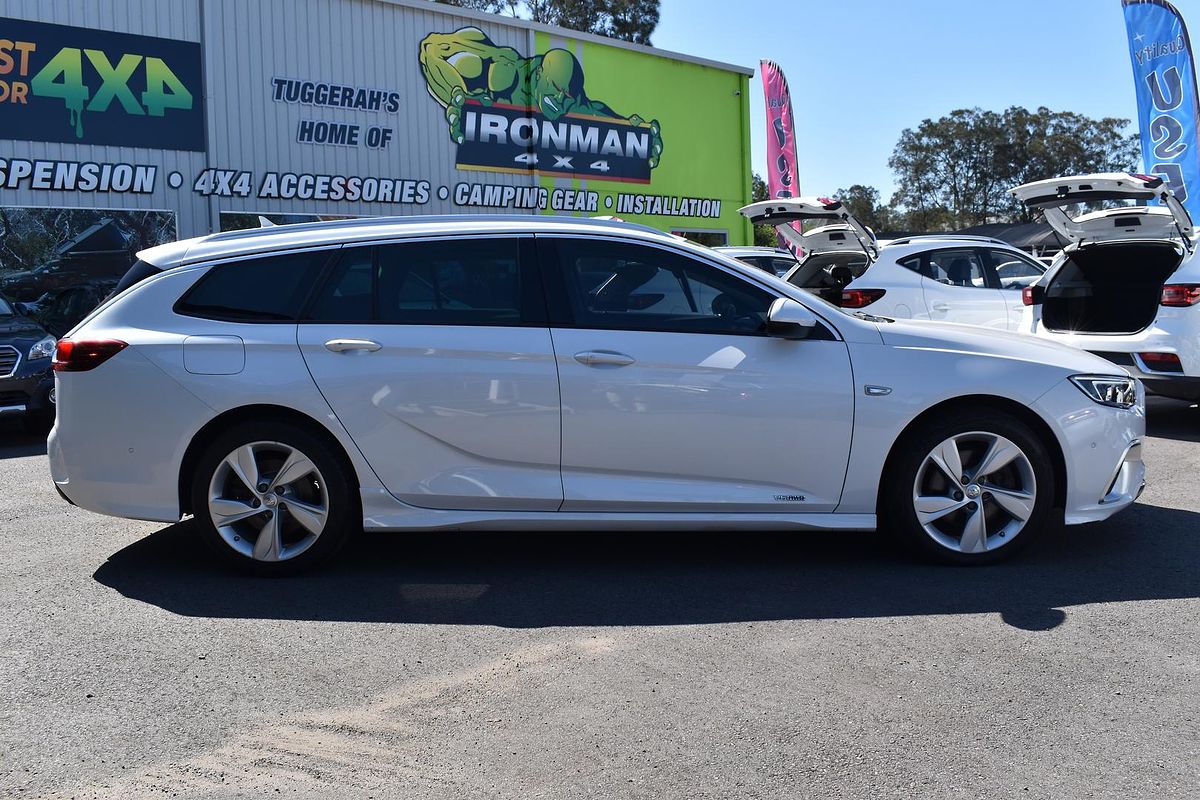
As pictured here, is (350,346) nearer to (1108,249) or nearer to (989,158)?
(1108,249)

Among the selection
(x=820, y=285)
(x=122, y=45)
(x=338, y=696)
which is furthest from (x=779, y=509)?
(x=122, y=45)

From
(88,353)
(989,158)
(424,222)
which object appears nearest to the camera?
(88,353)

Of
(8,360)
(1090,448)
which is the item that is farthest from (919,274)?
(8,360)

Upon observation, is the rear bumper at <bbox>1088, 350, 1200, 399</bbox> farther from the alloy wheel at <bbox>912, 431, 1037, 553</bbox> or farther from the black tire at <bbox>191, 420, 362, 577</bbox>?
the black tire at <bbox>191, 420, 362, 577</bbox>

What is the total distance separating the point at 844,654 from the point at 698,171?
19.9 m

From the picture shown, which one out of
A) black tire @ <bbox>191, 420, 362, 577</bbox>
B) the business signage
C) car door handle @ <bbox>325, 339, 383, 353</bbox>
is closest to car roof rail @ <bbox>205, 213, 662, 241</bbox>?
car door handle @ <bbox>325, 339, 383, 353</bbox>

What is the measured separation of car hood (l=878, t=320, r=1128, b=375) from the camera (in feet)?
16.3

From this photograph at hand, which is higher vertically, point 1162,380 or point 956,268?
point 956,268

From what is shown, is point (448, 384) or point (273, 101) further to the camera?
point (273, 101)

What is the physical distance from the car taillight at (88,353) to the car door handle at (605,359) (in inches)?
82.8

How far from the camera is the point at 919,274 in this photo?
10.9 meters

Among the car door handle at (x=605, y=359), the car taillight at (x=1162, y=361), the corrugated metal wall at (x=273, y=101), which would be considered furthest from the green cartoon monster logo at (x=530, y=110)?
the car door handle at (x=605, y=359)

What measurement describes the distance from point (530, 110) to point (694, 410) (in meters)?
16.0

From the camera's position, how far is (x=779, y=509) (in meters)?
4.88
